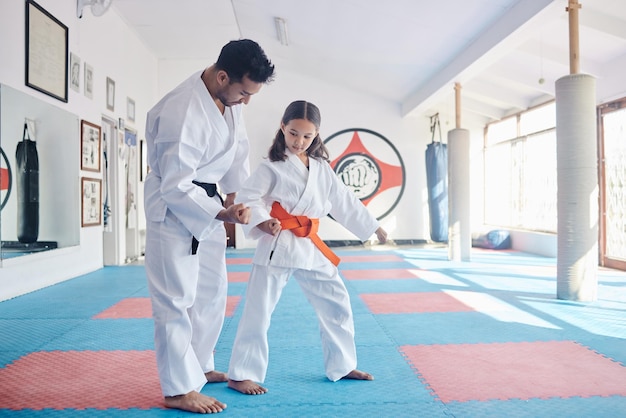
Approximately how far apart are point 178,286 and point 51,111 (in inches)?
152

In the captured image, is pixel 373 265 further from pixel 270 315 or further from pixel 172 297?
pixel 172 297

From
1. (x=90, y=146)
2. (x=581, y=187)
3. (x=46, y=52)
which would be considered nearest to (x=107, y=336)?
(x=46, y=52)

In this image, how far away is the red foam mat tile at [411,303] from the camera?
150 inches

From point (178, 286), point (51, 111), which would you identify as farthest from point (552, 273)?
point (51, 111)

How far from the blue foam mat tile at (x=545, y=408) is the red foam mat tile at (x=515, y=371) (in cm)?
5

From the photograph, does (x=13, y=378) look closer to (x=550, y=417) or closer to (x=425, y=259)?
(x=550, y=417)

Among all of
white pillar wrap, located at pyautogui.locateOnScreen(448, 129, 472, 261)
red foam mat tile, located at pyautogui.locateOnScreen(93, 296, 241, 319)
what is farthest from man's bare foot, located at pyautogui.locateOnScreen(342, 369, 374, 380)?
white pillar wrap, located at pyautogui.locateOnScreen(448, 129, 472, 261)

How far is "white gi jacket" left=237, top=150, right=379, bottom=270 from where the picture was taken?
2.13 m

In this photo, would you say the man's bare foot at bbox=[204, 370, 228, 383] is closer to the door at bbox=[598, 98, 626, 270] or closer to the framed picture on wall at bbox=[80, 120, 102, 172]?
the framed picture on wall at bbox=[80, 120, 102, 172]

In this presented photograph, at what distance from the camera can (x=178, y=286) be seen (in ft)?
6.11

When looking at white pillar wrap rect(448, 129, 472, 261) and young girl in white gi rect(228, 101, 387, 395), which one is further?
white pillar wrap rect(448, 129, 472, 261)

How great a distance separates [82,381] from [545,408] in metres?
1.90

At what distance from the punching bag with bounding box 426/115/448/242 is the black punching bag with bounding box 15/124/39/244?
6.12 m

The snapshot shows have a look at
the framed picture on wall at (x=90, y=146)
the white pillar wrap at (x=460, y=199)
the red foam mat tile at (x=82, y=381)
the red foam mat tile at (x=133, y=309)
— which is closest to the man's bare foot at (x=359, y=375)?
the red foam mat tile at (x=82, y=381)
